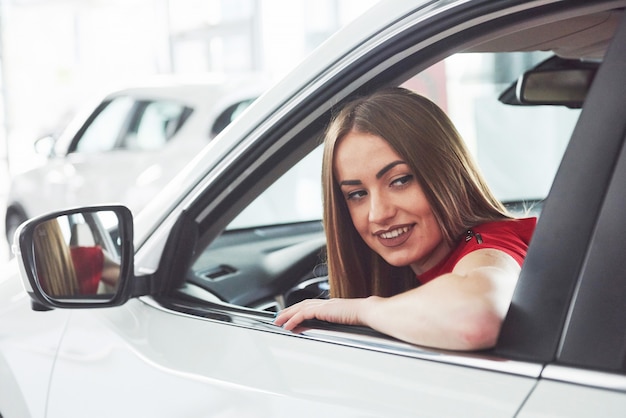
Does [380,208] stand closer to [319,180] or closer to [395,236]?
[395,236]

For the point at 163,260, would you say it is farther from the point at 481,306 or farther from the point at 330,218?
the point at 481,306

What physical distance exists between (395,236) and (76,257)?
0.63 m

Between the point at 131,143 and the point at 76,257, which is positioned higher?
the point at 76,257

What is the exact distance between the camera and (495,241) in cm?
141

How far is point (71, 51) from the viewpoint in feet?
70.9

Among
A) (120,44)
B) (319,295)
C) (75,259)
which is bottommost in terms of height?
(319,295)

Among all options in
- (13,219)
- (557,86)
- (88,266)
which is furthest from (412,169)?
(13,219)

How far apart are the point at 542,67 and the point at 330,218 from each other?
1047 mm

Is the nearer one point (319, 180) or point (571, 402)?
point (571, 402)

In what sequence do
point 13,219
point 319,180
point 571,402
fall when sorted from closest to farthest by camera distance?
point 571,402, point 319,180, point 13,219

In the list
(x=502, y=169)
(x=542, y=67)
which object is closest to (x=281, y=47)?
(x=502, y=169)

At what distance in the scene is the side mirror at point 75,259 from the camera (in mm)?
1607

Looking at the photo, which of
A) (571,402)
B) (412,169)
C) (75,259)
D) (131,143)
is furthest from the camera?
(131,143)

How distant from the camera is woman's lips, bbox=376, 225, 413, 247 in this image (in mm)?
1505
